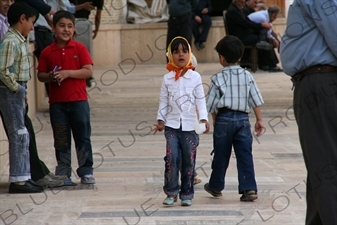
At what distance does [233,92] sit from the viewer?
715cm

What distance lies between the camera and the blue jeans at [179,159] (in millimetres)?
7016

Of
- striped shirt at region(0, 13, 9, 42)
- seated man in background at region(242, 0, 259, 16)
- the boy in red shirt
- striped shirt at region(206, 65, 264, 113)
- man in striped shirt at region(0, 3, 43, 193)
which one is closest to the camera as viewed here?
striped shirt at region(206, 65, 264, 113)

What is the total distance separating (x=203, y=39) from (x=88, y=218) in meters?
15.1

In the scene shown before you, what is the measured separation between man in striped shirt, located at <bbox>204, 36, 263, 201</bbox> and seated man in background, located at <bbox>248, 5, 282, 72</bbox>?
36.6ft

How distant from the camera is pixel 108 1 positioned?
845 inches

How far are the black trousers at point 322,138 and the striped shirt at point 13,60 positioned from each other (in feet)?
9.19

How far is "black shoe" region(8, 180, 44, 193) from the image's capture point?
294 inches

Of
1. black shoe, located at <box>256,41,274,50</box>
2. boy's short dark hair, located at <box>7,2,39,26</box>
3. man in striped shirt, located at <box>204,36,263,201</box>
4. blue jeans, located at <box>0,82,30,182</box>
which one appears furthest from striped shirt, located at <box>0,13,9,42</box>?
black shoe, located at <box>256,41,274,50</box>

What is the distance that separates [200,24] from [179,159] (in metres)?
14.7

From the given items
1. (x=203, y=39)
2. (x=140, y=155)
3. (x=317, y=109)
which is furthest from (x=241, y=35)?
(x=317, y=109)

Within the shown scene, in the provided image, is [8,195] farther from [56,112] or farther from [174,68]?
[174,68]

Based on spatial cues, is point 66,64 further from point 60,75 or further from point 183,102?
point 183,102

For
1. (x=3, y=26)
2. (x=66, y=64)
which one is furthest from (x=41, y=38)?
(x=66, y=64)

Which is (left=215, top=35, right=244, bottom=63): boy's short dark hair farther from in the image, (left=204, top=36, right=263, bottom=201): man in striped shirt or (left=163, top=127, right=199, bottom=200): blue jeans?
(left=163, top=127, right=199, bottom=200): blue jeans
